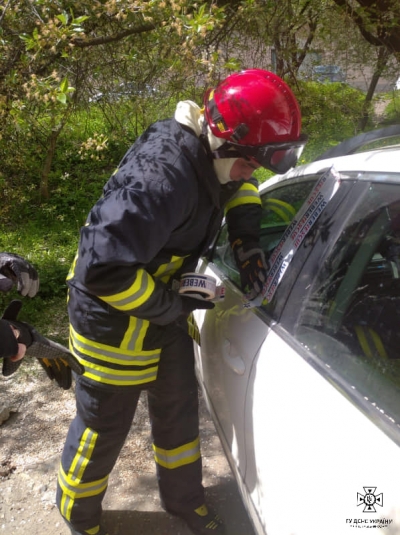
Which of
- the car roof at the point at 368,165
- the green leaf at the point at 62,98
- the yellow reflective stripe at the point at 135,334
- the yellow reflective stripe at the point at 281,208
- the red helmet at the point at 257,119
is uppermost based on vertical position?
the green leaf at the point at 62,98

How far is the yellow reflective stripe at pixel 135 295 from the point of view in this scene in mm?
1615

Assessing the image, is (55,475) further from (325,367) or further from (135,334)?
(325,367)

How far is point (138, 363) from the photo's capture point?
185 cm

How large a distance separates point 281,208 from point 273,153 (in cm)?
60

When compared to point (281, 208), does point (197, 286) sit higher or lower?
lower

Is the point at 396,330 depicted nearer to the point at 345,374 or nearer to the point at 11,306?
the point at 345,374

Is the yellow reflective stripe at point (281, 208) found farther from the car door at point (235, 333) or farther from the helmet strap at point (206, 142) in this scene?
the helmet strap at point (206, 142)

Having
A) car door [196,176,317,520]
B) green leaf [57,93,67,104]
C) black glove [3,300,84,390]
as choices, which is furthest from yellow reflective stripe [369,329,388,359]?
green leaf [57,93,67,104]

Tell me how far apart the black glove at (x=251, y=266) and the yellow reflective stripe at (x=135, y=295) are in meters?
0.45

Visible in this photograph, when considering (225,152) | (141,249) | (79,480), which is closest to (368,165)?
(225,152)

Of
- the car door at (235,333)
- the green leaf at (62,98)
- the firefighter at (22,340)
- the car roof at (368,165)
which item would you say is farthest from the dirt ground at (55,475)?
the green leaf at (62,98)

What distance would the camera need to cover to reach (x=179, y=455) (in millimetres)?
2117

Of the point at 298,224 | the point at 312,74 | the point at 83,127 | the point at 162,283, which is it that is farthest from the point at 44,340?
the point at 312,74

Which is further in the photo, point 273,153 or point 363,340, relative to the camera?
point 273,153
